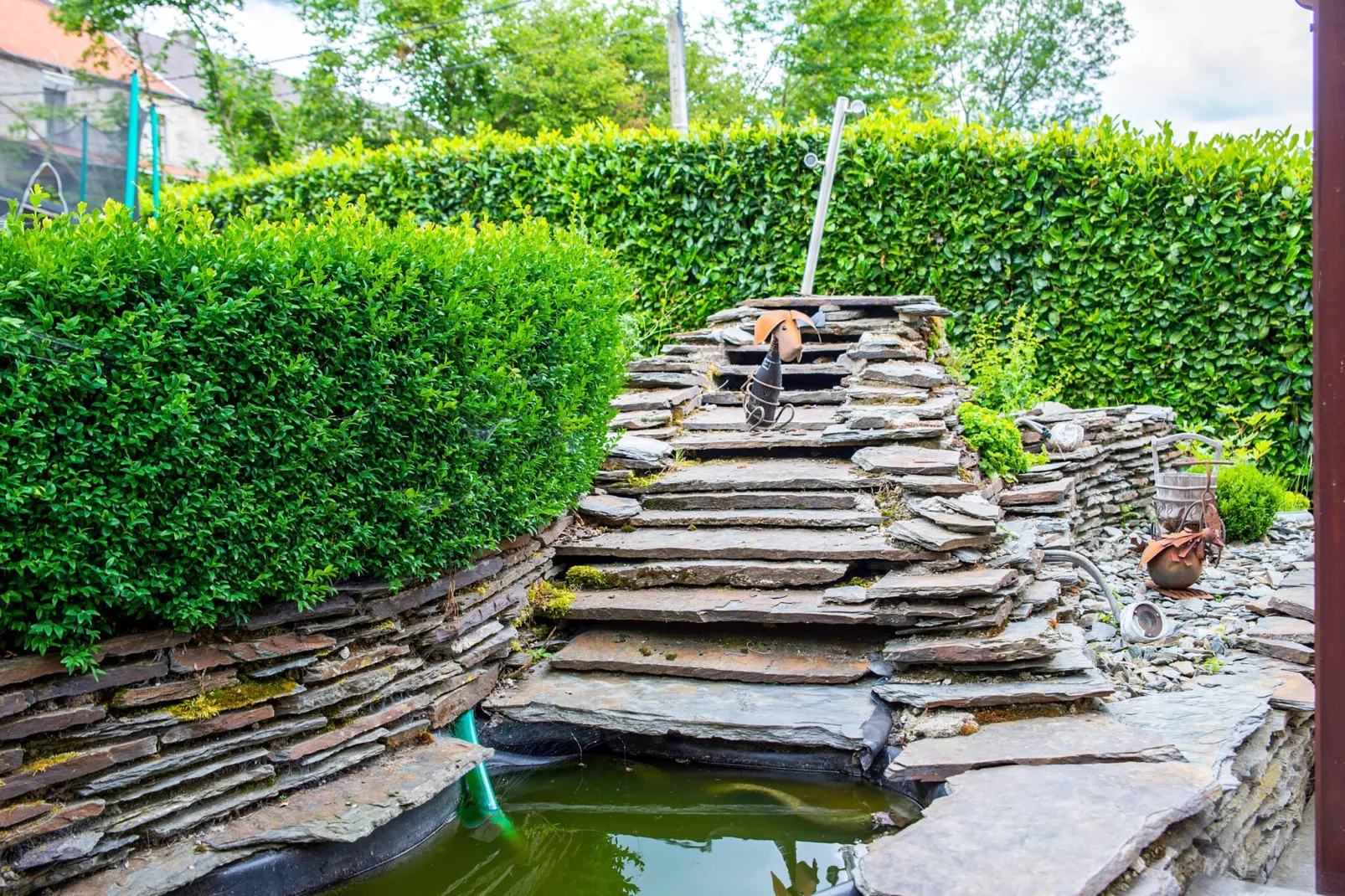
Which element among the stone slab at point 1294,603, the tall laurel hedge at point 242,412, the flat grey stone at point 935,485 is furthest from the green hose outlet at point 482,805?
the stone slab at point 1294,603

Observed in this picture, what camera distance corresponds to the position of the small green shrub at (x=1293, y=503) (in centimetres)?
841

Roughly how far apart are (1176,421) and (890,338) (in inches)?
133

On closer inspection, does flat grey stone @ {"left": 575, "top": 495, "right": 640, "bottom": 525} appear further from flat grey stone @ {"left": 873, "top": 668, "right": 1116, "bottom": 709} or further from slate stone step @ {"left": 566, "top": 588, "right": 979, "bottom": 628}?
flat grey stone @ {"left": 873, "top": 668, "right": 1116, "bottom": 709}

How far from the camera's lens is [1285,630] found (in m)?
5.03

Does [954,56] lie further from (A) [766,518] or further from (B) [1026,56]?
(A) [766,518]

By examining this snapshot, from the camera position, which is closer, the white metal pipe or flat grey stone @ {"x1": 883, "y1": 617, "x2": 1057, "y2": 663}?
flat grey stone @ {"x1": 883, "y1": 617, "x2": 1057, "y2": 663}

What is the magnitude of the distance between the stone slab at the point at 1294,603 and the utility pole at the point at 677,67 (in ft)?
44.9

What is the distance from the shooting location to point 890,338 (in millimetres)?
7766

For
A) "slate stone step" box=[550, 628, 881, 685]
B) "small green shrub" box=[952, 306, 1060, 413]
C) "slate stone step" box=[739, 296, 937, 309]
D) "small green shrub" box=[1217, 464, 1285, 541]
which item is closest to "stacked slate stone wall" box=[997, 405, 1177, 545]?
"small green shrub" box=[952, 306, 1060, 413]

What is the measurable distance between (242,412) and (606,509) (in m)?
2.65

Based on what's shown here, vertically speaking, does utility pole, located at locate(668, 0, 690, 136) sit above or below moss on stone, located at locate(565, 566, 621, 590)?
above

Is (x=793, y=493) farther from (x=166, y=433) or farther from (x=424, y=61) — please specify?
(x=424, y=61)

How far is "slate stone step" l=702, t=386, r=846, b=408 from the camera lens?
7410 mm

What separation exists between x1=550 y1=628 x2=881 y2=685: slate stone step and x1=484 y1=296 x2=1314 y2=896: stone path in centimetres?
1
